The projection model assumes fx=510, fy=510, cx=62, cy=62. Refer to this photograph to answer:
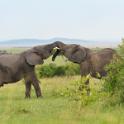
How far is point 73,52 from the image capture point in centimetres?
1853

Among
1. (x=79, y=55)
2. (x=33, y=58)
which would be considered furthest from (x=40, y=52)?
(x=79, y=55)

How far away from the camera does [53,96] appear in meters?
16.7

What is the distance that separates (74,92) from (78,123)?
1.84 meters

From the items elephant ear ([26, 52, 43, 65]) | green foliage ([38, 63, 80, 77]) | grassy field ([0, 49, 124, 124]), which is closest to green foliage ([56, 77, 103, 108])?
grassy field ([0, 49, 124, 124])

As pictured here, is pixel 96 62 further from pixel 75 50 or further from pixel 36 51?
pixel 36 51

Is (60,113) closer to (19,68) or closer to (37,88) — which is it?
(37,88)

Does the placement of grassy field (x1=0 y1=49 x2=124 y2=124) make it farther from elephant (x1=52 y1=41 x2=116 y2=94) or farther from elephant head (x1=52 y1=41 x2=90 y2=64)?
elephant head (x1=52 y1=41 x2=90 y2=64)

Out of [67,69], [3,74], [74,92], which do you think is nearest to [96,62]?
[3,74]

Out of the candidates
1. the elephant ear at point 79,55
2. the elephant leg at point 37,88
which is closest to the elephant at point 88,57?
the elephant ear at point 79,55

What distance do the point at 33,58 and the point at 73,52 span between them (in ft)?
5.74

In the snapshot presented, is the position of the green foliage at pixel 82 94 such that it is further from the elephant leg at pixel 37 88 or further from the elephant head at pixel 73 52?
the elephant head at pixel 73 52

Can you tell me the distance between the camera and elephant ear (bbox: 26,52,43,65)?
685 inches

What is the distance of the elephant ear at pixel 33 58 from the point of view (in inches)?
685

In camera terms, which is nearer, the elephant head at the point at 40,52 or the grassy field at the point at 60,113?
the grassy field at the point at 60,113
